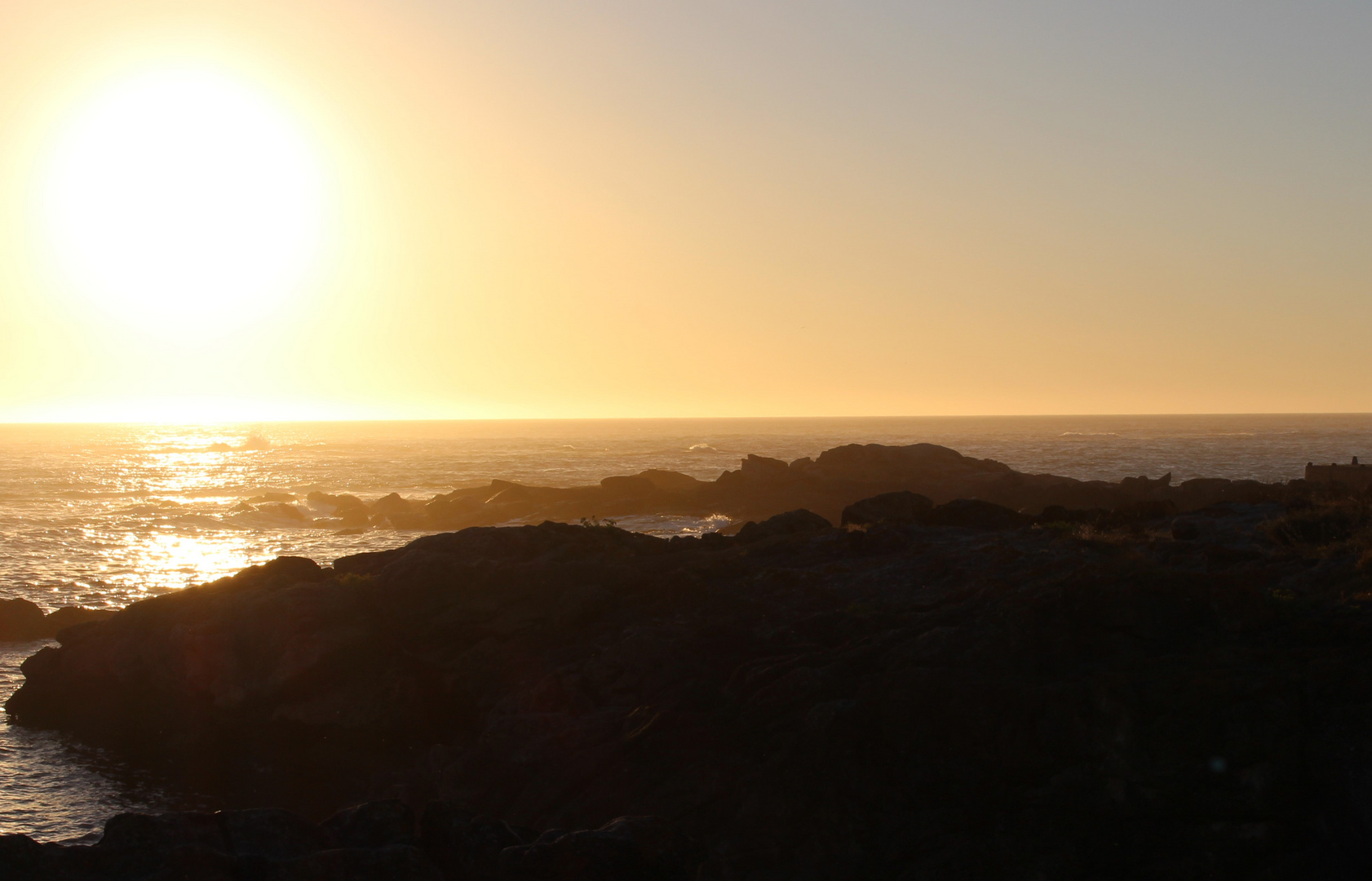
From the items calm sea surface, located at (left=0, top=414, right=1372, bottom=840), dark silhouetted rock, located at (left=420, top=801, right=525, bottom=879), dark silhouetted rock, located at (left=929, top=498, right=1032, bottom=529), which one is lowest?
calm sea surface, located at (left=0, top=414, right=1372, bottom=840)

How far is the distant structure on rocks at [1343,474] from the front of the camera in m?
38.4

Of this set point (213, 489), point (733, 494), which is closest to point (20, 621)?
point (733, 494)

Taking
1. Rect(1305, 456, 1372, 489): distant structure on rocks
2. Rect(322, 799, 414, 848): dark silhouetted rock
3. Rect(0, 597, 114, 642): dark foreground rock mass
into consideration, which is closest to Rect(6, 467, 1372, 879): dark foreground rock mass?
Rect(322, 799, 414, 848): dark silhouetted rock

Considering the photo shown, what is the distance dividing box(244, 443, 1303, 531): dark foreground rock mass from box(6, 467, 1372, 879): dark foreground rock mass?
29.8 meters

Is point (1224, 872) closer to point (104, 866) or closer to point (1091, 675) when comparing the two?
point (1091, 675)

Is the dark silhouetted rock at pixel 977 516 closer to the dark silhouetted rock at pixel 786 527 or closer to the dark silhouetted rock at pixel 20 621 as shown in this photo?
the dark silhouetted rock at pixel 786 527

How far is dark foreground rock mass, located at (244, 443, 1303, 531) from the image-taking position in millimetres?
54781

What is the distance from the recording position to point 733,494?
61281 mm

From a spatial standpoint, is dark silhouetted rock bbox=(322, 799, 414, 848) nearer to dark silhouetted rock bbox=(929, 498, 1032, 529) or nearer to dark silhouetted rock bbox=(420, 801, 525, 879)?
dark silhouetted rock bbox=(420, 801, 525, 879)

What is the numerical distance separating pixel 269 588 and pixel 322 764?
563 centimetres

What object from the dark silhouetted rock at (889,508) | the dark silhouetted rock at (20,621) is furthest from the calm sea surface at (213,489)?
the dark silhouetted rock at (889,508)

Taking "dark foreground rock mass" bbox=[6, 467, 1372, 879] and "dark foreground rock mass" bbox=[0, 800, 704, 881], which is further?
"dark foreground rock mass" bbox=[6, 467, 1372, 879]

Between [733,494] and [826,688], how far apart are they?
47191 mm

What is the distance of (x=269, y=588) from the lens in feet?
71.7
